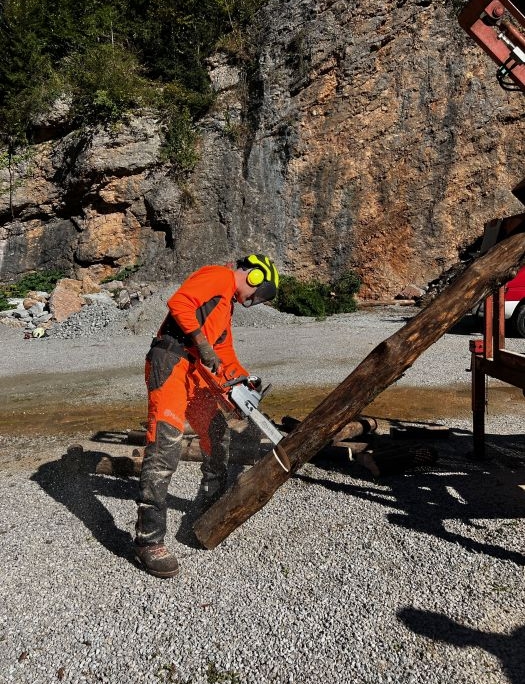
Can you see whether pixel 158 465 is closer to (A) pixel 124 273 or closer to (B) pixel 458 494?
(B) pixel 458 494

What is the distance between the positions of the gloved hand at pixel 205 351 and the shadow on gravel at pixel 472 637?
1741 millimetres

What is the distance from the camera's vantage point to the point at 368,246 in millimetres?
19891

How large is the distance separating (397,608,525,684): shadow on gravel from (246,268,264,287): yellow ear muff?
214 centimetres

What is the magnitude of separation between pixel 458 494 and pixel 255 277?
2.33 metres

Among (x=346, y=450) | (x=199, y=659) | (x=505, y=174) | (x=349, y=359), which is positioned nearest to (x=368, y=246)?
(x=505, y=174)

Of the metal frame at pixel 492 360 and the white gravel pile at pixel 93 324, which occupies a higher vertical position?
the metal frame at pixel 492 360

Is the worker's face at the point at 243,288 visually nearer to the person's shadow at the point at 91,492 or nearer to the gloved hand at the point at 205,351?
the gloved hand at the point at 205,351

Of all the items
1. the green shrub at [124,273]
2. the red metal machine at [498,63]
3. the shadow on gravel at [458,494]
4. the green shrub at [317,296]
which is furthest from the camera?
the green shrub at [124,273]

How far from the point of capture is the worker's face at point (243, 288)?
143 inches

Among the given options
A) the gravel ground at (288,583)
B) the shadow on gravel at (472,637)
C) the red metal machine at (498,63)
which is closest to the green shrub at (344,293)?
the gravel ground at (288,583)

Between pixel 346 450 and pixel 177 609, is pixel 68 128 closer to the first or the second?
pixel 346 450

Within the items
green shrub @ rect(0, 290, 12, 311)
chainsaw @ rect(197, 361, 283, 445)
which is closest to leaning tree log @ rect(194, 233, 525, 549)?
chainsaw @ rect(197, 361, 283, 445)

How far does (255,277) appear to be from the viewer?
3582mm

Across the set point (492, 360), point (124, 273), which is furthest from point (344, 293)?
point (492, 360)
